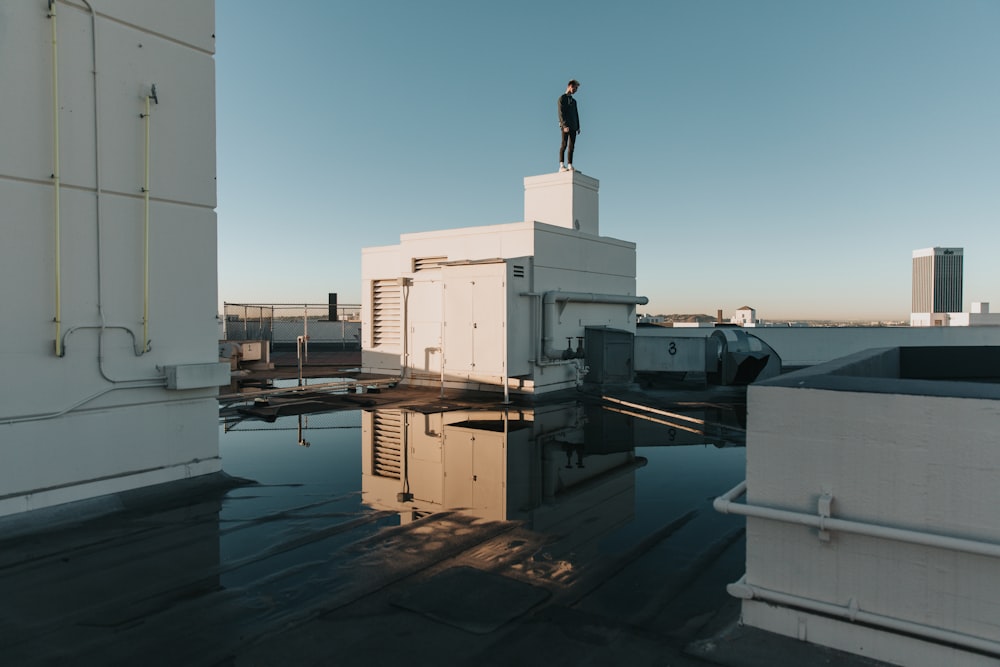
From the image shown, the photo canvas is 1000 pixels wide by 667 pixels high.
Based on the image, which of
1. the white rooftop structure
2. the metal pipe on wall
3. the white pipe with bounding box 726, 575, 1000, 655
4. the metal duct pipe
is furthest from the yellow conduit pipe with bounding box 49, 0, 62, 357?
the metal duct pipe

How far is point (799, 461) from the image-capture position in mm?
3590

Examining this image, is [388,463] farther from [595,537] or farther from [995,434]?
[995,434]

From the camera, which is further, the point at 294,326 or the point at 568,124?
the point at 294,326

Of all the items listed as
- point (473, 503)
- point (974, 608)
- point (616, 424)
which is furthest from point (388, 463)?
point (974, 608)

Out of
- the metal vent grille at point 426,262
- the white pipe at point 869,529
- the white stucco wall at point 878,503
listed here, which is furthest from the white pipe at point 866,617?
the metal vent grille at point 426,262

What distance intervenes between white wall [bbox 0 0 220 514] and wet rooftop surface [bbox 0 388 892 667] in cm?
64

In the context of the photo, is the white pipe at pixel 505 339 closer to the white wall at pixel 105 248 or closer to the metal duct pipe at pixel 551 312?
the metal duct pipe at pixel 551 312

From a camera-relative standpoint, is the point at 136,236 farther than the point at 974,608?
Yes

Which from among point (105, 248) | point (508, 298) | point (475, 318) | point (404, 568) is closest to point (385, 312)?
point (475, 318)

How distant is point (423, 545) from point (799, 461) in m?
3.04

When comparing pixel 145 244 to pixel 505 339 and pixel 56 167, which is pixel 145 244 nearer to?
pixel 56 167

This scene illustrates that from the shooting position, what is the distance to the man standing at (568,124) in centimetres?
1823

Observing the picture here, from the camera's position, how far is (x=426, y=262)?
665 inches

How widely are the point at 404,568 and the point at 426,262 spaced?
1269 cm
